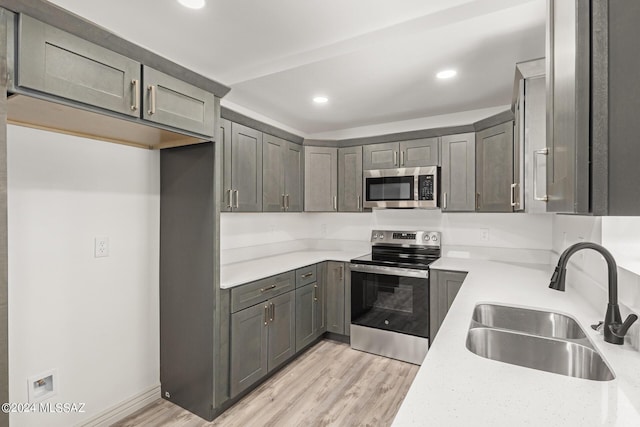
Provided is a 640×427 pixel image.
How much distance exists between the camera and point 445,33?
1.85 metres

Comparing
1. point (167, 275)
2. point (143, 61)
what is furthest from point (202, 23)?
point (167, 275)

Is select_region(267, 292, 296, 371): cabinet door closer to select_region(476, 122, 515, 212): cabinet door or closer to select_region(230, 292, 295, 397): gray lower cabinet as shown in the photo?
select_region(230, 292, 295, 397): gray lower cabinet

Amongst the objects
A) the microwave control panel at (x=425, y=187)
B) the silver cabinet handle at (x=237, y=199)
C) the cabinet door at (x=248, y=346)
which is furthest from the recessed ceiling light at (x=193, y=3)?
the microwave control panel at (x=425, y=187)

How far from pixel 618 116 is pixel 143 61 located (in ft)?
6.37

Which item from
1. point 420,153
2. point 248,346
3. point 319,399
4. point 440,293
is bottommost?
point 319,399

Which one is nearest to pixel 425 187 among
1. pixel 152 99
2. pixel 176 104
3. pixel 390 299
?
pixel 390 299

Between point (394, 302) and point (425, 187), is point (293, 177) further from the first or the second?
point (394, 302)

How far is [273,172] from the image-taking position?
3.15 m

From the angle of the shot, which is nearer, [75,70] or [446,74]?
[75,70]

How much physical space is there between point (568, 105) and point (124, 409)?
2.88m

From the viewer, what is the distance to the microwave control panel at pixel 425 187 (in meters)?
3.12

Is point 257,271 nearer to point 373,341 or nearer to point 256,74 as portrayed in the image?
point 373,341

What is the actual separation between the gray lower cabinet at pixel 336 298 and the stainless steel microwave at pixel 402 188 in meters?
0.76

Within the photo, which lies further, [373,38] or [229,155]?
[229,155]
